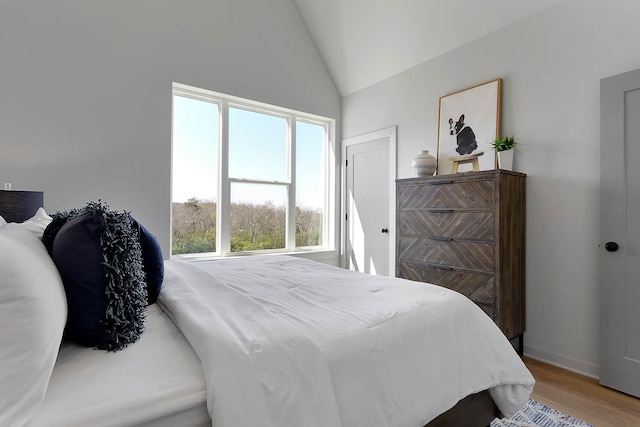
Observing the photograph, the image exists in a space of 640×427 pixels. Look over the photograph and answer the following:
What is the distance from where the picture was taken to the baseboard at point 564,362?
2.28 metres

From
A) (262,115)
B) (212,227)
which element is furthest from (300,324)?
(262,115)

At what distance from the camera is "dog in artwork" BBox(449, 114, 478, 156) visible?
2.97 meters

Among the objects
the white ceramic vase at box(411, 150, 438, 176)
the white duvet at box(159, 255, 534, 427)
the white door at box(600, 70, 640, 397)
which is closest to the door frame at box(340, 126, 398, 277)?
the white ceramic vase at box(411, 150, 438, 176)

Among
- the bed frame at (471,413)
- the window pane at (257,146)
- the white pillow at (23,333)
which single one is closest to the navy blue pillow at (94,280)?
the white pillow at (23,333)

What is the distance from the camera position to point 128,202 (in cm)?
292

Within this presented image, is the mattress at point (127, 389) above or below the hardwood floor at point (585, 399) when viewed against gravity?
above

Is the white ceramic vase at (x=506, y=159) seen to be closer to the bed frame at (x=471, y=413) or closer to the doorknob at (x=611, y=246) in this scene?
the doorknob at (x=611, y=246)

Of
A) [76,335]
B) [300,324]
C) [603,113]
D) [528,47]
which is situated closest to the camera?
[76,335]

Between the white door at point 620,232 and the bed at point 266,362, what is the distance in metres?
1.20

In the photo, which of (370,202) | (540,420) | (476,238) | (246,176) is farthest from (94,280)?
(370,202)

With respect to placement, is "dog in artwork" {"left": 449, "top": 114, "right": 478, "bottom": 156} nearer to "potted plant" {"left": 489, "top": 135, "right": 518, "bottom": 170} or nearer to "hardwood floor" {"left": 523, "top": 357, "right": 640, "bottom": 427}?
→ "potted plant" {"left": 489, "top": 135, "right": 518, "bottom": 170}

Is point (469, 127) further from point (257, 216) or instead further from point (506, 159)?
point (257, 216)

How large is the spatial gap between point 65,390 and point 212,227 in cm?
295

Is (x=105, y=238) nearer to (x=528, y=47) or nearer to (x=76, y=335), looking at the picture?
(x=76, y=335)
